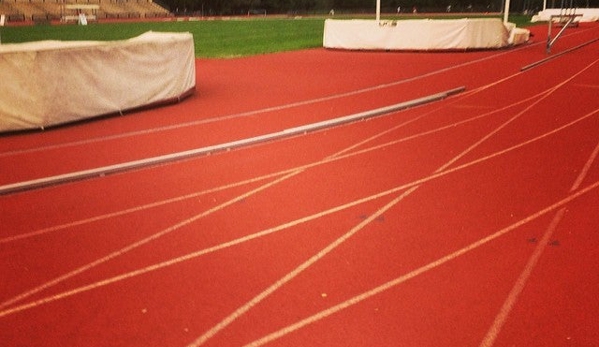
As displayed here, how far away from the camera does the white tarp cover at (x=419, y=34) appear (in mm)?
20734

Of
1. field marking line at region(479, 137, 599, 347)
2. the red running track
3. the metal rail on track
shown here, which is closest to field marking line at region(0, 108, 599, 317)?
the red running track

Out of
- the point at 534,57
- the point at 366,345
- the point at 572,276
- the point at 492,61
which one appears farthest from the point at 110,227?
the point at 534,57

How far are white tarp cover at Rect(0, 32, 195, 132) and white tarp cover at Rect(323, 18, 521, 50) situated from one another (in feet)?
41.2

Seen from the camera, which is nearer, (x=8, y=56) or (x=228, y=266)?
(x=228, y=266)

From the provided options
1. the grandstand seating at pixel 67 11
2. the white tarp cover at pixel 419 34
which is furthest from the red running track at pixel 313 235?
the grandstand seating at pixel 67 11

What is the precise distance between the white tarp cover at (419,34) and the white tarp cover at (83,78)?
12.6 metres

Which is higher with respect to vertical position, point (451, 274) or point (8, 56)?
point (8, 56)

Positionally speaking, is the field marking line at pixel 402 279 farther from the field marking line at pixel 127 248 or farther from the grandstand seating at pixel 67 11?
the grandstand seating at pixel 67 11

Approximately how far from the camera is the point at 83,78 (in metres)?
9.09

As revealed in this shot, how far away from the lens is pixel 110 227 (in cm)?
492

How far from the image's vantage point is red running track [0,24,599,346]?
3.41 meters

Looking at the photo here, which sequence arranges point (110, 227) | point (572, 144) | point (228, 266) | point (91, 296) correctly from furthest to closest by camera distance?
1. point (572, 144)
2. point (110, 227)
3. point (228, 266)
4. point (91, 296)

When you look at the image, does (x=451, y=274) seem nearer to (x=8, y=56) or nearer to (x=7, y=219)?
(x=7, y=219)

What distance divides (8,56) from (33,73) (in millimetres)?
401
